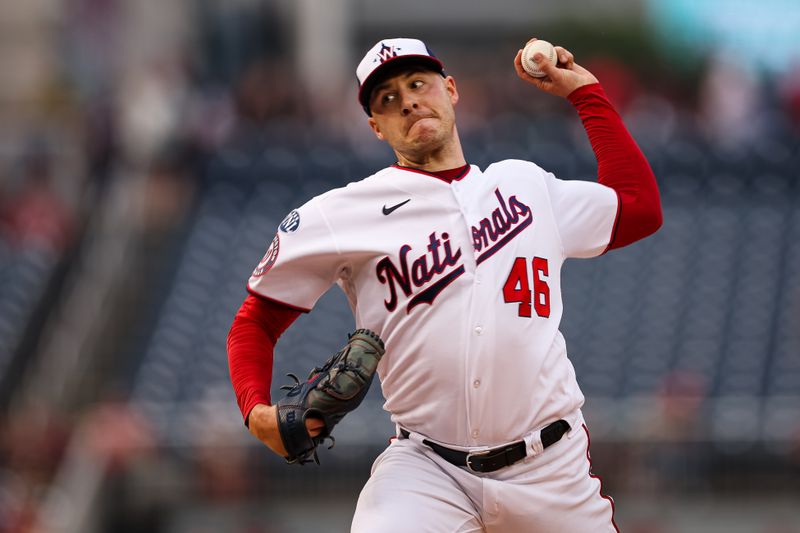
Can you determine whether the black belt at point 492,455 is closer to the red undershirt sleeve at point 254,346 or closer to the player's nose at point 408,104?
the red undershirt sleeve at point 254,346

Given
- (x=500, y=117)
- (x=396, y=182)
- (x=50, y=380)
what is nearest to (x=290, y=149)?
(x=500, y=117)

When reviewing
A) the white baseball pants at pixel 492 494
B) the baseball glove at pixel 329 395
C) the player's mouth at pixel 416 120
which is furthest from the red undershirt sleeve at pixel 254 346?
the player's mouth at pixel 416 120

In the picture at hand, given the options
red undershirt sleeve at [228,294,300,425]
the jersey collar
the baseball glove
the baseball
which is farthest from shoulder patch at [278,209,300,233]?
the baseball

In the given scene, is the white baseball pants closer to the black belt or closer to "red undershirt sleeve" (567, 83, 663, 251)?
the black belt

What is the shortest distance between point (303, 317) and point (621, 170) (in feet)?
23.0

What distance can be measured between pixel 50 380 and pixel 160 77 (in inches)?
131

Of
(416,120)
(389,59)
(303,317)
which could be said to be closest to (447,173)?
(416,120)

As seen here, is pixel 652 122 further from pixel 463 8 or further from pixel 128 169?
pixel 463 8

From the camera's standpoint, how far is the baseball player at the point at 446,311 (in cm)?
367

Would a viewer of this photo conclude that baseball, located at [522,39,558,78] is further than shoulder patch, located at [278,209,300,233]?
Yes

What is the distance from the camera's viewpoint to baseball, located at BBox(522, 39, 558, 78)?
402 centimetres

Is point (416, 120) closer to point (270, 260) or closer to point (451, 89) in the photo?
point (451, 89)

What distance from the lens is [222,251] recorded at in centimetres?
1163

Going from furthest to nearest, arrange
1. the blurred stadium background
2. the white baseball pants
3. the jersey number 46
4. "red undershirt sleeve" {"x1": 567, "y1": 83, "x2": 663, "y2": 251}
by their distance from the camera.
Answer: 1. the blurred stadium background
2. "red undershirt sleeve" {"x1": 567, "y1": 83, "x2": 663, "y2": 251}
3. the jersey number 46
4. the white baseball pants
